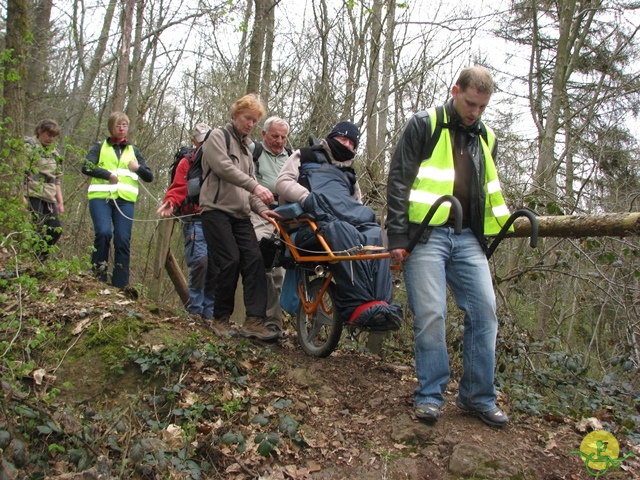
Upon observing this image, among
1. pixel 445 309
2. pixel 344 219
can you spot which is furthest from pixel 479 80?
pixel 344 219

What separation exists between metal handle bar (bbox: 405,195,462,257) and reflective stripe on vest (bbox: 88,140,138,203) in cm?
409

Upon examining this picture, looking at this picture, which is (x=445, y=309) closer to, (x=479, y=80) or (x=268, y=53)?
(x=479, y=80)

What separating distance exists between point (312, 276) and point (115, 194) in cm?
260

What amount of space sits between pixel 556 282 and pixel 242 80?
6755mm

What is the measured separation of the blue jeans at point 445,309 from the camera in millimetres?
3674

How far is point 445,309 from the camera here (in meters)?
3.68

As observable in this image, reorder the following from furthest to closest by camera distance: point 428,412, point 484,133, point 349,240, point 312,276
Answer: point 312,276 → point 349,240 → point 484,133 → point 428,412

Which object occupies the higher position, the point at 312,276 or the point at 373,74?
the point at 373,74

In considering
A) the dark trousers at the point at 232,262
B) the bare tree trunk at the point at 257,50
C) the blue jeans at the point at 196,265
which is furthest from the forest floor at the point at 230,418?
the bare tree trunk at the point at 257,50

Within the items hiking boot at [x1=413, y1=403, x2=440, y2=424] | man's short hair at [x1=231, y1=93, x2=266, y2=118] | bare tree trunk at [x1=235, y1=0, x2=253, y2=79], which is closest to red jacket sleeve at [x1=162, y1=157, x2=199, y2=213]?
man's short hair at [x1=231, y1=93, x2=266, y2=118]

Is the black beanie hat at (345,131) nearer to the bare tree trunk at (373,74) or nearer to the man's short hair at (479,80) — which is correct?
the man's short hair at (479,80)

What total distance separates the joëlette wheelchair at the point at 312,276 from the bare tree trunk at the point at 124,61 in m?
5.93

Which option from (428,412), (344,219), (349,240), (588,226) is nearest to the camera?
(428,412)

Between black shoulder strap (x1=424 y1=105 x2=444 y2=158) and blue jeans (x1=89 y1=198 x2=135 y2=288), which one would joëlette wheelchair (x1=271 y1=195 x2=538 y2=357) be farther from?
blue jeans (x1=89 y1=198 x2=135 y2=288)
